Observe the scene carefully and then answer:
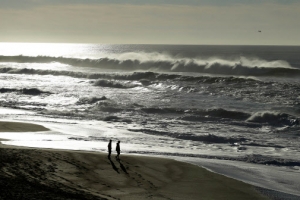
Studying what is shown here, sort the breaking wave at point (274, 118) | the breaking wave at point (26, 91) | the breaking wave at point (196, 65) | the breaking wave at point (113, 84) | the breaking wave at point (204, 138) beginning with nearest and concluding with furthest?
the breaking wave at point (204, 138)
the breaking wave at point (274, 118)
the breaking wave at point (26, 91)
the breaking wave at point (113, 84)
the breaking wave at point (196, 65)

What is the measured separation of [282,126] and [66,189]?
678 inches

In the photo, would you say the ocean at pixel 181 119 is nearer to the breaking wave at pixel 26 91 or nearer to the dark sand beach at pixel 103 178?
the breaking wave at pixel 26 91

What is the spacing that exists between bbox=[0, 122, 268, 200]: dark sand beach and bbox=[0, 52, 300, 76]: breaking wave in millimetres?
44680

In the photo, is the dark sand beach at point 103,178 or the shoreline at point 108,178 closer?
the dark sand beach at point 103,178

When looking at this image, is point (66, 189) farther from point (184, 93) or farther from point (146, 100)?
point (184, 93)

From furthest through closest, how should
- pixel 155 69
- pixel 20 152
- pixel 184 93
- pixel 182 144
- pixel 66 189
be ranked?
1. pixel 155 69
2. pixel 184 93
3. pixel 182 144
4. pixel 20 152
5. pixel 66 189

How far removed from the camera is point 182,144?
69.4ft

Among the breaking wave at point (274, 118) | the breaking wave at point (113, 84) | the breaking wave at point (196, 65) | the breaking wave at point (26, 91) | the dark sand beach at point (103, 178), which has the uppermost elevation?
the breaking wave at point (196, 65)

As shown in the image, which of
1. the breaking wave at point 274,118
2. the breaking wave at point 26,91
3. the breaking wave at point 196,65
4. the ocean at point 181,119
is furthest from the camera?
the breaking wave at point 196,65

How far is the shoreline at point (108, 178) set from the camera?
12.3 meters

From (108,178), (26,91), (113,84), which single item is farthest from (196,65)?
(108,178)

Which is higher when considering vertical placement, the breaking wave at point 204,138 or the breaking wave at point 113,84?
the breaking wave at point 113,84

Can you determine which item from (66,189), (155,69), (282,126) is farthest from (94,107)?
(155,69)

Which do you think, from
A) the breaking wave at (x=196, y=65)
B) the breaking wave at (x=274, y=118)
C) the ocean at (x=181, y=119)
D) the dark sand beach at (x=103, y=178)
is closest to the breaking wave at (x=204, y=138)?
the ocean at (x=181, y=119)
